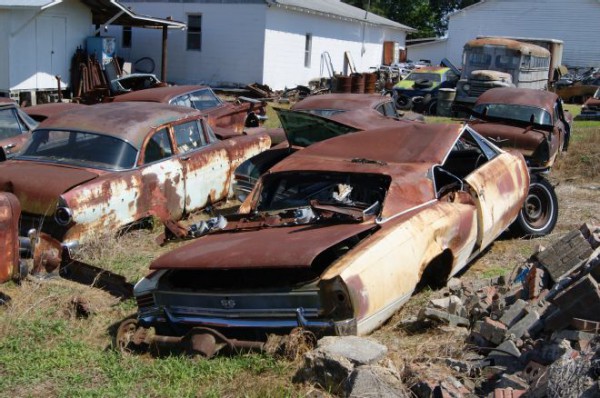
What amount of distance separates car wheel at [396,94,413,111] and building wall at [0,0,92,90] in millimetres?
10315

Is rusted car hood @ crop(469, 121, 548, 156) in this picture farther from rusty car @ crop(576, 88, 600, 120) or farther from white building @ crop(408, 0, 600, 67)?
white building @ crop(408, 0, 600, 67)

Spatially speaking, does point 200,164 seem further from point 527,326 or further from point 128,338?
point 527,326

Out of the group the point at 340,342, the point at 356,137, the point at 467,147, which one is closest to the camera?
the point at 340,342

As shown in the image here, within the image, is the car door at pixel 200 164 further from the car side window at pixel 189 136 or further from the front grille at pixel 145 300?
the front grille at pixel 145 300

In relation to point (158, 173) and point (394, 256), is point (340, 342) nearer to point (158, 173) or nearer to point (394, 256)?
point (394, 256)


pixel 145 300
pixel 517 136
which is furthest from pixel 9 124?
pixel 517 136

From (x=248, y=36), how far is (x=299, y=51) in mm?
3127

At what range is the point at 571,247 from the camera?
577cm

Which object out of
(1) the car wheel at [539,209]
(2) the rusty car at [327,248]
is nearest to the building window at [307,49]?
(1) the car wheel at [539,209]

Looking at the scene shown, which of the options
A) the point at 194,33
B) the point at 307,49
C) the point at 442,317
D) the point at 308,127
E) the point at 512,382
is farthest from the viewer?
the point at 307,49

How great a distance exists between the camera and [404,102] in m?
24.1

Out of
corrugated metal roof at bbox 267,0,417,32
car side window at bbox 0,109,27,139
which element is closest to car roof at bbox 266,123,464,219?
car side window at bbox 0,109,27,139

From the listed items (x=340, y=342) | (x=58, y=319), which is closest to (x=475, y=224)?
(x=340, y=342)

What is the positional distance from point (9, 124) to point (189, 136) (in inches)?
115
